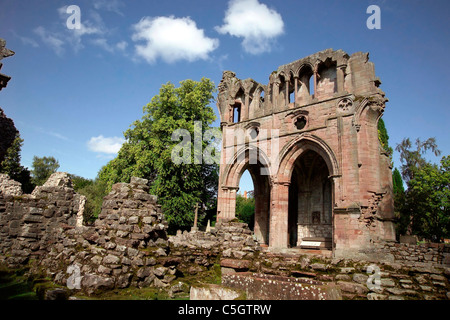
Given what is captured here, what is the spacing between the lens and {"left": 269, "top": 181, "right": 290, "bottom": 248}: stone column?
16.0 metres

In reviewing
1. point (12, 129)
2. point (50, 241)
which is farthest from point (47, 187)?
point (12, 129)

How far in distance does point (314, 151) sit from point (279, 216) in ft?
14.1

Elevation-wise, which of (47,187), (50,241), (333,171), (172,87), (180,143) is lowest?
(50,241)

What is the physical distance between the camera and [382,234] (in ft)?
44.1

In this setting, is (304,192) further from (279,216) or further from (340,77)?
(340,77)

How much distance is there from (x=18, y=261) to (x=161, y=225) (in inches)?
170

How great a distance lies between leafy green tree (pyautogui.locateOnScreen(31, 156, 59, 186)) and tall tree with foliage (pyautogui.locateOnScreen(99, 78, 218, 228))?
2790cm

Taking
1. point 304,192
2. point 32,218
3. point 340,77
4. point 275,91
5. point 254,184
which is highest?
point 275,91

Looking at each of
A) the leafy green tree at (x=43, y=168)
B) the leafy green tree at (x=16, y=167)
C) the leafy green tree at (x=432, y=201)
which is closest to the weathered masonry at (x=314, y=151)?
the leafy green tree at (x=432, y=201)

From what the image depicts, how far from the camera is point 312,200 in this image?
62.6ft

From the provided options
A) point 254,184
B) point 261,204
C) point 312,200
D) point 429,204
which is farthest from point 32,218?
point 429,204

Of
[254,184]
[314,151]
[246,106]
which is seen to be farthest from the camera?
[254,184]

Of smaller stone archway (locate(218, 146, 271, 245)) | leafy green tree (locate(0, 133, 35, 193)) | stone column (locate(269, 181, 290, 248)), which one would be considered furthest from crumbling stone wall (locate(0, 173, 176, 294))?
leafy green tree (locate(0, 133, 35, 193))
